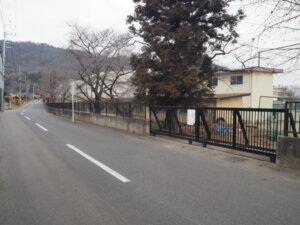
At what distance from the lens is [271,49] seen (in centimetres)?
820

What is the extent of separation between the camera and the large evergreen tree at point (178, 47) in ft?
48.0

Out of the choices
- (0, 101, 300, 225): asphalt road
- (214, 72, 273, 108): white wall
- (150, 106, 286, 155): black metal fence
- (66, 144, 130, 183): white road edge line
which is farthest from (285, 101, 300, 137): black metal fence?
(214, 72, 273, 108): white wall

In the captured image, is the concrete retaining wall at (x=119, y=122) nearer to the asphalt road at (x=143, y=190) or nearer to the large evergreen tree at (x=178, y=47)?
the large evergreen tree at (x=178, y=47)

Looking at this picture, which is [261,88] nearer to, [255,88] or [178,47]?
[255,88]

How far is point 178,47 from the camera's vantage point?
15.0 meters

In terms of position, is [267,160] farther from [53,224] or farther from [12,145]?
[12,145]

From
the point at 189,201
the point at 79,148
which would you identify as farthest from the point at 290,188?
the point at 79,148

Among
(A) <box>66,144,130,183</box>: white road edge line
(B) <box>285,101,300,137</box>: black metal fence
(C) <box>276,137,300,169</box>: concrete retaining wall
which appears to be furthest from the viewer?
(B) <box>285,101,300,137</box>: black metal fence

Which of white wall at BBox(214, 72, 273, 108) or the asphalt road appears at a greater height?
white wall at BBox(214, 72, 273, 108)

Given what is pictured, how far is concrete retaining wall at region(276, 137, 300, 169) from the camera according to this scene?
6.75 meters

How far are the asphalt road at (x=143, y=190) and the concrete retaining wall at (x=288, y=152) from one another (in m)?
0.37

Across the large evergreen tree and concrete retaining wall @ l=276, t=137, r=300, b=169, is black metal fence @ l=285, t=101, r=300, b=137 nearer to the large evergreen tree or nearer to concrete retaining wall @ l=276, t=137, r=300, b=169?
concrete retaining wall @ l=276, t=137, r=300, b=169

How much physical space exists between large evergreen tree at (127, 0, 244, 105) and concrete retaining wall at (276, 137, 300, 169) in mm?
7721

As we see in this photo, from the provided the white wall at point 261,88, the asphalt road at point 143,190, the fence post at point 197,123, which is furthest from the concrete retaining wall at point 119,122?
the white wall at point 261,88
